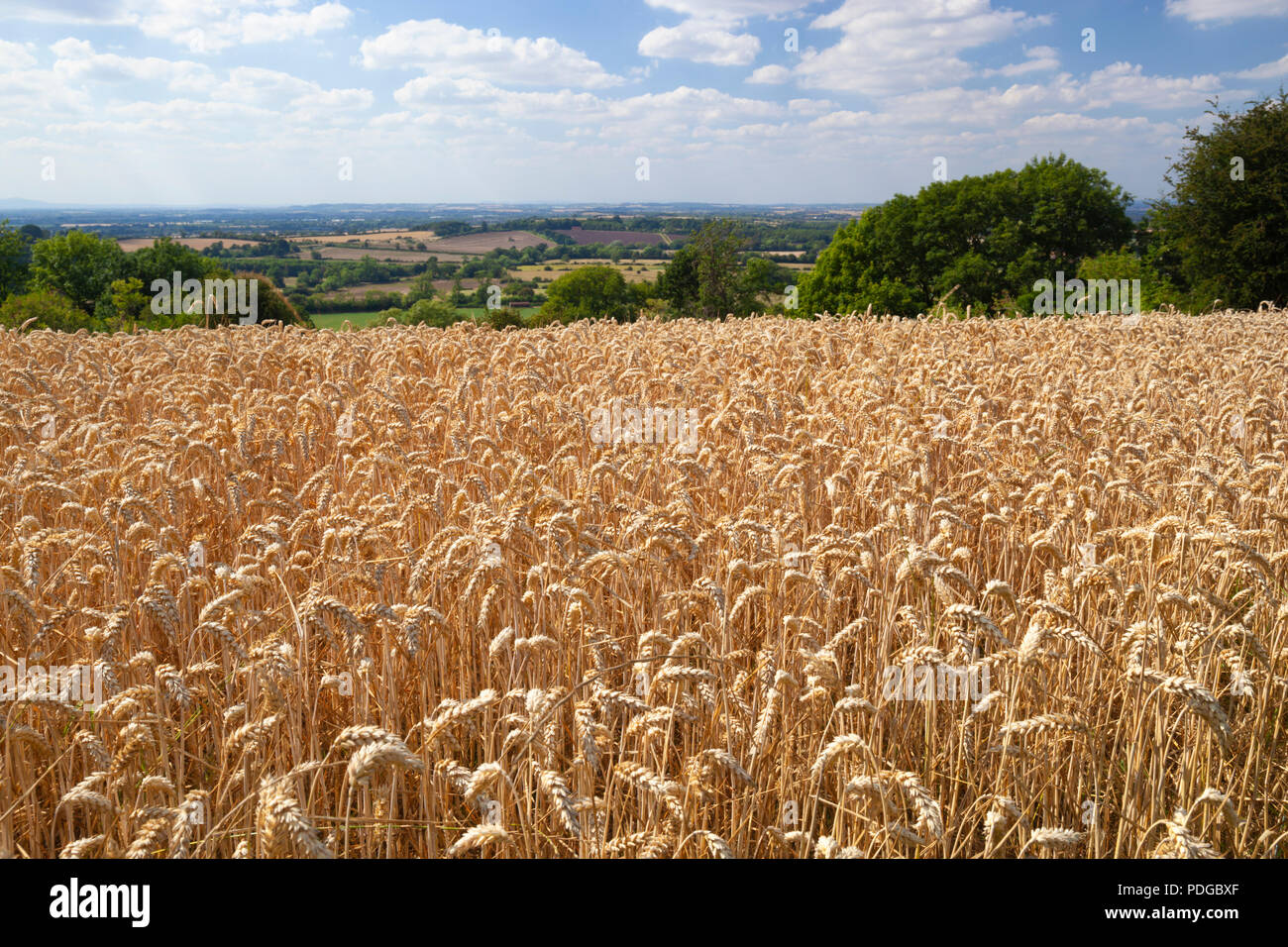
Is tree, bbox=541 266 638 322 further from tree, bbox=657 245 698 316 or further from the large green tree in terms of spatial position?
the large green tree

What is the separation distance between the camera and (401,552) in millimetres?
3709

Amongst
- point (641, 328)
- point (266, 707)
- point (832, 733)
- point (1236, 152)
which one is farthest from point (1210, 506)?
point (1236, 152)

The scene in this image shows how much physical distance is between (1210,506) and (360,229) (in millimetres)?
97634

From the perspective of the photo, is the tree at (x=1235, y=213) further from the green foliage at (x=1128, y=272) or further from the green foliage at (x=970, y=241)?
the green foliage at (x=970, y=241)

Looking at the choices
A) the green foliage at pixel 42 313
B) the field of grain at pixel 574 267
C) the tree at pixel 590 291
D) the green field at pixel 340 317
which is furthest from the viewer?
the field of grain at pixel 574 267

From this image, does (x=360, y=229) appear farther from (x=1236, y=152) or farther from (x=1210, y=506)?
(x=1210, y=506)

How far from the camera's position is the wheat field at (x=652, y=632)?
218 cm

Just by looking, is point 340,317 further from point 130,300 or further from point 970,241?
point 970,241

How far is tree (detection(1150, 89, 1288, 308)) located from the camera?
28.9 metres

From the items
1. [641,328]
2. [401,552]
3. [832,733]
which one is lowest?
[832,733]

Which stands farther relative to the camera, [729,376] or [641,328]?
[641,328]

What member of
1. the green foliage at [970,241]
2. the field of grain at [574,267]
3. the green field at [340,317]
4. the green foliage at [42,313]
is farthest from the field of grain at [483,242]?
the green foliage at [42,313]

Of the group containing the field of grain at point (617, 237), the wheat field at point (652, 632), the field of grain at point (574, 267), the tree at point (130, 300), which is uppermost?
the field of grain at point (617, 237)

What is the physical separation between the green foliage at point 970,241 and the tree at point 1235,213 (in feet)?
64.6
